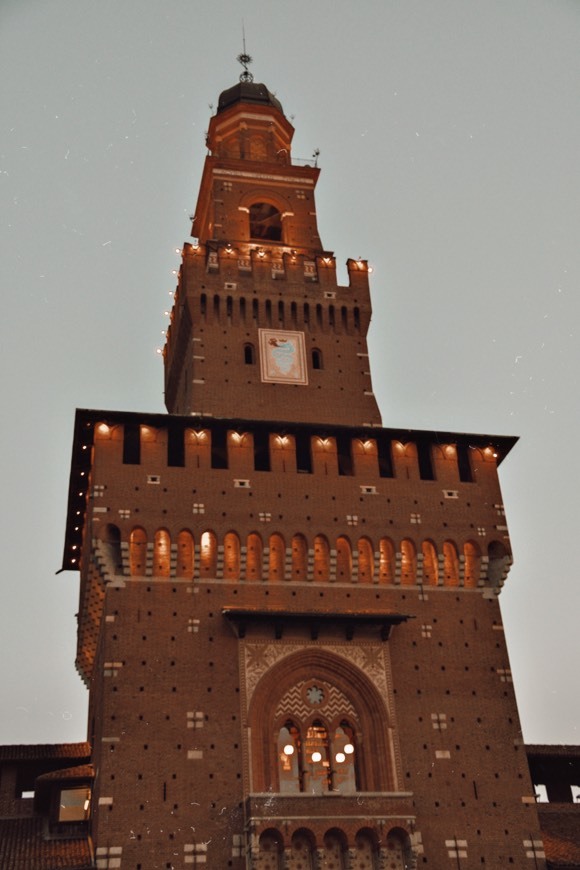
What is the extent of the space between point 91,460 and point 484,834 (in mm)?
16658

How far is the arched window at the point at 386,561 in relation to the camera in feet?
111

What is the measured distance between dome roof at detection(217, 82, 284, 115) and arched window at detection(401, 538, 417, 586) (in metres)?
23.3

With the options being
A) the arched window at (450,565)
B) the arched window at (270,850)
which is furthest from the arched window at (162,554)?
the arched window at (450,565)

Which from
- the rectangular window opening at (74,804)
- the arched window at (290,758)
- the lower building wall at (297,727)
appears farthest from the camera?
the rectangular window opening at (74,804)

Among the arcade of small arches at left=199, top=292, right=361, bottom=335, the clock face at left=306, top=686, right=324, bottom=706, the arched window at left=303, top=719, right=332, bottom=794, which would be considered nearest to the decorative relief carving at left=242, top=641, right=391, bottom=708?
the clock face at left=306, top=686, right=324, bottom=706

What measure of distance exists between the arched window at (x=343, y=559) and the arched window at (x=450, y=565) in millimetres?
3125

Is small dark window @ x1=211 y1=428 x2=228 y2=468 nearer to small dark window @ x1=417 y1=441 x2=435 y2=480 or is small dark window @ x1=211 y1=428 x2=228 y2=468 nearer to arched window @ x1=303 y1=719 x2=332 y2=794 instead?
small dark window @ x1=417 y1=441 x2=435 y2=480

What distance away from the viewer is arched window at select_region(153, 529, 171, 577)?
32281mm

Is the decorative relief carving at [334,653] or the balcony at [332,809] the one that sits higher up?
the decorative relief carving at [334,653]

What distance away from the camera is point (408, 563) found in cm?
3412

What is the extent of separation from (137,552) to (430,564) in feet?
30.5

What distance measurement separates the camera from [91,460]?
116 feet

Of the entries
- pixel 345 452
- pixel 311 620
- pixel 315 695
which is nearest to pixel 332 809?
pixel 315 695

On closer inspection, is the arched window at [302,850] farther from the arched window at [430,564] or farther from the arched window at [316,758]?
the arched window at [430,564]
